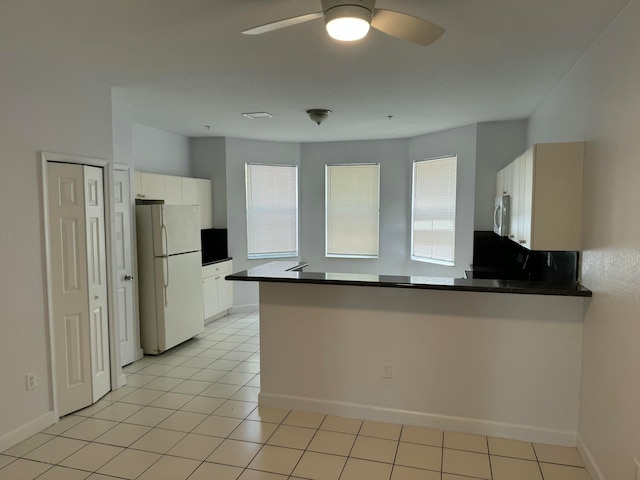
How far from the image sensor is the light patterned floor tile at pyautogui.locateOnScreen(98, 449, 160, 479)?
2.44 meters

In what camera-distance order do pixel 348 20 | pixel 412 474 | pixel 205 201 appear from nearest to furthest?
pixel 348 20 < pixel 412 474 < pixel 205 201

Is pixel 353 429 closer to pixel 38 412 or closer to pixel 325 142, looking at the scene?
pixel 38 412

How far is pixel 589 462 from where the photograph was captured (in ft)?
8.01

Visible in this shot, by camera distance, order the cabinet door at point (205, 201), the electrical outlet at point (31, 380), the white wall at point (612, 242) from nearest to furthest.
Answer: the white wall at point (612, 242) → the electrical outlet at point (31, 380) → the cabinet door at point (205, 201)

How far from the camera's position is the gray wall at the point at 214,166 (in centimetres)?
591

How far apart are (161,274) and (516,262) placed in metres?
3.76

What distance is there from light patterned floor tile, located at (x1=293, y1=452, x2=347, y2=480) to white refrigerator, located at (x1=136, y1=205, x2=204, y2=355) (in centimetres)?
240

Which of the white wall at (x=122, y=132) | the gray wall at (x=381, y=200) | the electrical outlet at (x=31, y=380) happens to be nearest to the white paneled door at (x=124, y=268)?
the white wall at (x=122, y=132)

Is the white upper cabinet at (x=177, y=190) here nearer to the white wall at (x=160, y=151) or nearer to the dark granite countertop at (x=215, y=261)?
the white wall at (x=160, y=151)

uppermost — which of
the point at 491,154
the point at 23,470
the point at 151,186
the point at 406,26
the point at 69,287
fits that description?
the point at 406,26

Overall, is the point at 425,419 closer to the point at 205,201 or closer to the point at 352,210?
the point at 352,210

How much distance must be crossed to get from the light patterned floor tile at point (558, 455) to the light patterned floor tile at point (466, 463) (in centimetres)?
35

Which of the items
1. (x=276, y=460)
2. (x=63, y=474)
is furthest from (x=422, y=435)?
(x=63, y=474)

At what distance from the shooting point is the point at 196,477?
7.87ft
